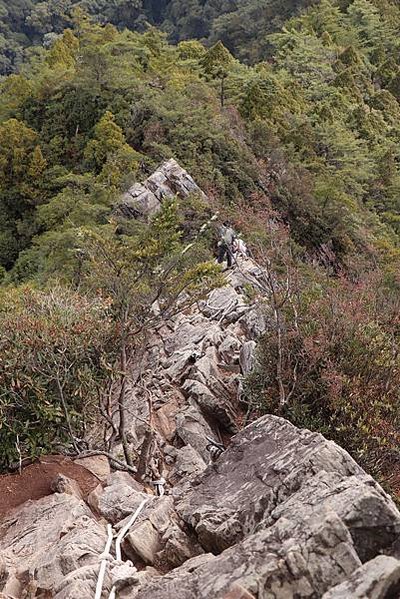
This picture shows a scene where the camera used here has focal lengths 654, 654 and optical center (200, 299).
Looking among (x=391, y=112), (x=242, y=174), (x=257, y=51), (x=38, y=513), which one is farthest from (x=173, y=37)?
(x=38, y=513)

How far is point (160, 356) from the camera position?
45.4 feet

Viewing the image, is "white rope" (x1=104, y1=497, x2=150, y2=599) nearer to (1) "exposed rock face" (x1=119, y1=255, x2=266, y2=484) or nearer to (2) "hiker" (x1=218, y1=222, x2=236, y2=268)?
(1) "exposed rock face" (x1=119, y1=255, x2=266, y2=484)

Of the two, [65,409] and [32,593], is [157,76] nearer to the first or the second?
[65,409]

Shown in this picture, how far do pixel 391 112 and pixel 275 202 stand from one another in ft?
84.2

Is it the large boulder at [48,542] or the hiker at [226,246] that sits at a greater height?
the large boulder at [48,542]

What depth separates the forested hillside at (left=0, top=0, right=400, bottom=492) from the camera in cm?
973

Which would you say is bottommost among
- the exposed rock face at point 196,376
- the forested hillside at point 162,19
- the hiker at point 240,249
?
the exposed rock face at point 196,376

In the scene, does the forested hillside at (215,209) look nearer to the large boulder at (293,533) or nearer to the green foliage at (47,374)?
the green foliage at (47,374)

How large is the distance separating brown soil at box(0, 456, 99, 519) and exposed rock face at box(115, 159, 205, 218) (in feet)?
38.1

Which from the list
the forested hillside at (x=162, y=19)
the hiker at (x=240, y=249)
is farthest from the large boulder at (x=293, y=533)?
the forested hillside at (x=162, y=19)

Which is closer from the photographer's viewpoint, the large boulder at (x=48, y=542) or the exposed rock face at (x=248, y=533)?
the exposed rock face at (x=248, y=533)

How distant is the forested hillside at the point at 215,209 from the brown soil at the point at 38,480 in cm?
26

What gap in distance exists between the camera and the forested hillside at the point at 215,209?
383 inches

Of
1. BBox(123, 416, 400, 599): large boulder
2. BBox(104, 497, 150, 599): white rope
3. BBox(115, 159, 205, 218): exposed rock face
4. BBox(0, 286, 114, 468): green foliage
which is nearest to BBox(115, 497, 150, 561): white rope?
BBox(104, 497, 150, 599): white rope
